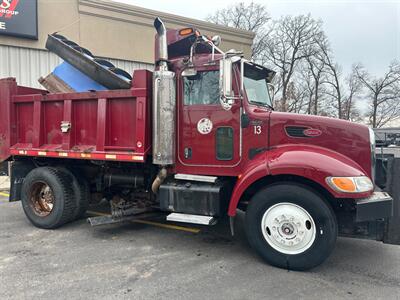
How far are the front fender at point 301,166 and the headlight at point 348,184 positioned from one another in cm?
4

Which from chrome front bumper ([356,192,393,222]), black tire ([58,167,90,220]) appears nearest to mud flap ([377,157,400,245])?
chrome front bumper ([356,192,393,222])

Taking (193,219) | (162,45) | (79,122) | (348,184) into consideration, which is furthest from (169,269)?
(162,45)

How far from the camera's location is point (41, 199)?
5.93 meters

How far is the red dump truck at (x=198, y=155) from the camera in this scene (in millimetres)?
4004

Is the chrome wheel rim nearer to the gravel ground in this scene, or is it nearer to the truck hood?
the gravel ground

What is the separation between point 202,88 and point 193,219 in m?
1.81

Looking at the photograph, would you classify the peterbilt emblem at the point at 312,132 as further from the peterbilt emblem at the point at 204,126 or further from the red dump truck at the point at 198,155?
the peterbilt emblem at the point at 204,126

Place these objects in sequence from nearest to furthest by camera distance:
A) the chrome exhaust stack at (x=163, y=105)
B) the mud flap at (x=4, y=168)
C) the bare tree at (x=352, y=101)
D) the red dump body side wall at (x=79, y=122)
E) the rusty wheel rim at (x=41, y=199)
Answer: the chrome exhaust stack at (x=163, y=105), the red dump body side wall at (x=79, y=122), the rusty wheel rim at (x=41, y=199), the mud flap at (x=4, y=168), the bare tree at (x=352, y=101)

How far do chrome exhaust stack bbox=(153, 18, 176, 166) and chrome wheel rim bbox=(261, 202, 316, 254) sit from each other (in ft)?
5.38

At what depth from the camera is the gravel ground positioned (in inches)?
139

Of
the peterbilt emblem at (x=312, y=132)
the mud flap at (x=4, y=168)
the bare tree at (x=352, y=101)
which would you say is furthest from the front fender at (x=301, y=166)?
the bare tree at (x=352, y=101)

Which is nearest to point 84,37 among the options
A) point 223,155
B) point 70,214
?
point 70,214

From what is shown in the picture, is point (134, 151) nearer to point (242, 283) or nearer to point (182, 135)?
point (182, 135)

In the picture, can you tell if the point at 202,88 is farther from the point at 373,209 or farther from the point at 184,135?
the point at 373,209
